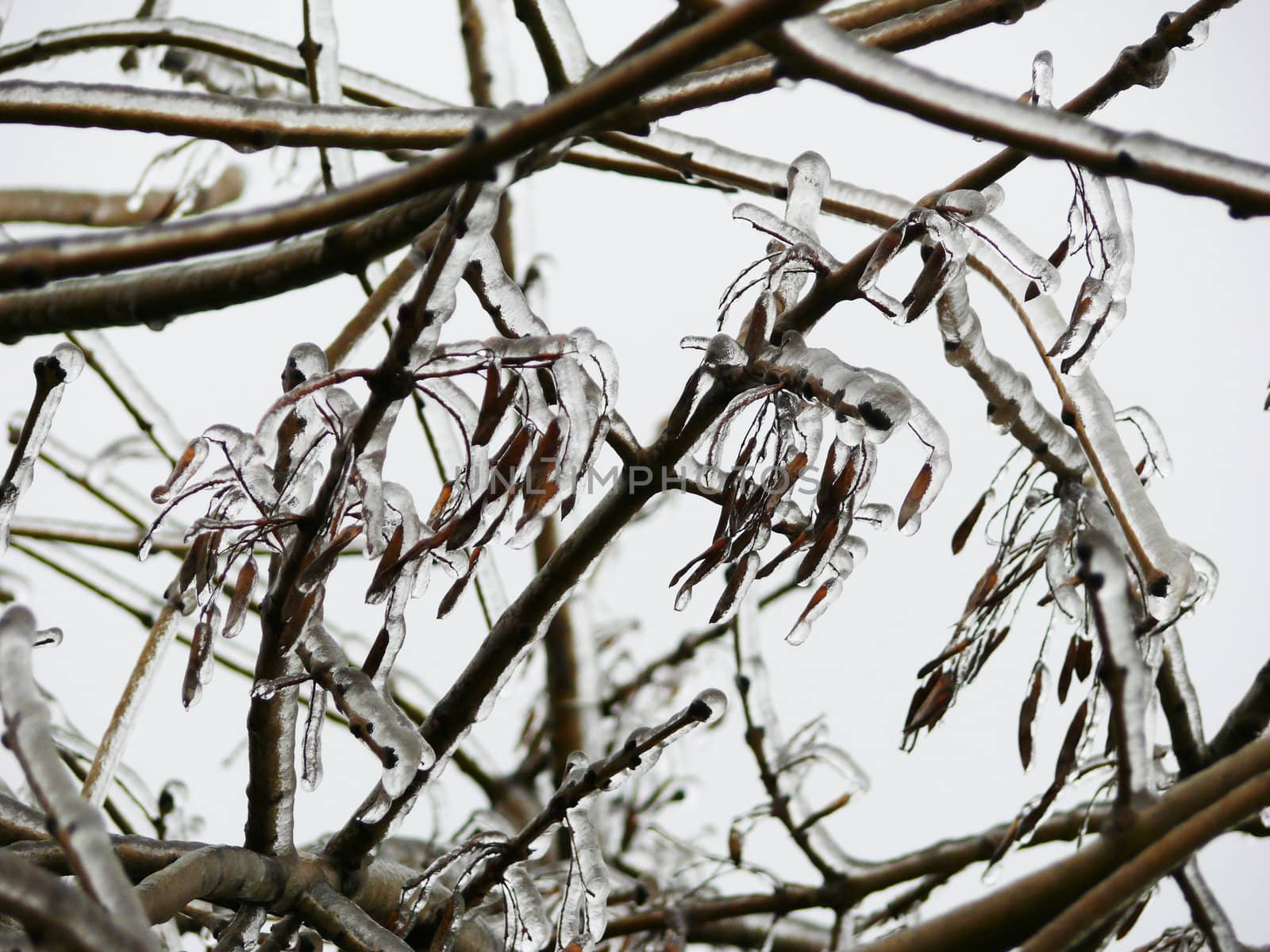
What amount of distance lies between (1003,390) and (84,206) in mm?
1849

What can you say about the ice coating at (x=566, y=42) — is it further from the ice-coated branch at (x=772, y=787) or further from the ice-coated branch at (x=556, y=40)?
the ice-coated branch at (x=772, y=787)

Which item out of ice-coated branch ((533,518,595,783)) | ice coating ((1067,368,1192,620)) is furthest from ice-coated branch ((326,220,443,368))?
ice-coated branch ((533,518,595,783))

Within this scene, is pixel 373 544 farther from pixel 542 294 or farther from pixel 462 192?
pixel 542 294

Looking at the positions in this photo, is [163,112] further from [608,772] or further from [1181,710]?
[1181,710]

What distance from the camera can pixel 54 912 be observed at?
0.39 metres

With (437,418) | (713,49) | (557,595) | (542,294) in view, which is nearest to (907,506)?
(557,595)

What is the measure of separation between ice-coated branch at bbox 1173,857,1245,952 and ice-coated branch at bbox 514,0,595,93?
87 centimetres

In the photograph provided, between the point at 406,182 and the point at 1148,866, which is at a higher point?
the point at 406,182

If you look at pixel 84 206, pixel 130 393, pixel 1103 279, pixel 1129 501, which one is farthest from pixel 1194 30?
pixel 84 206

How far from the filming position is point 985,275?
31.6 inches

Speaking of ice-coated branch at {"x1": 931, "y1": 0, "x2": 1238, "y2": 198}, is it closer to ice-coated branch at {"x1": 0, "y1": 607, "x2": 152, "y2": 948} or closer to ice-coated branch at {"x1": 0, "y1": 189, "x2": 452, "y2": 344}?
ice-coated branch at {"x1": 0, "y1": 189, "x2": 452, "y2": 344}

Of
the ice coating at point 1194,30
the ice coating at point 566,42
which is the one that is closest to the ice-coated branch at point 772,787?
the ice coating at point 566,42

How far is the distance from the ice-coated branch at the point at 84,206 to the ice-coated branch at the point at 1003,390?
1.46 meters

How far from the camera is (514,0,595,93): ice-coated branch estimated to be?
36.9 inches
